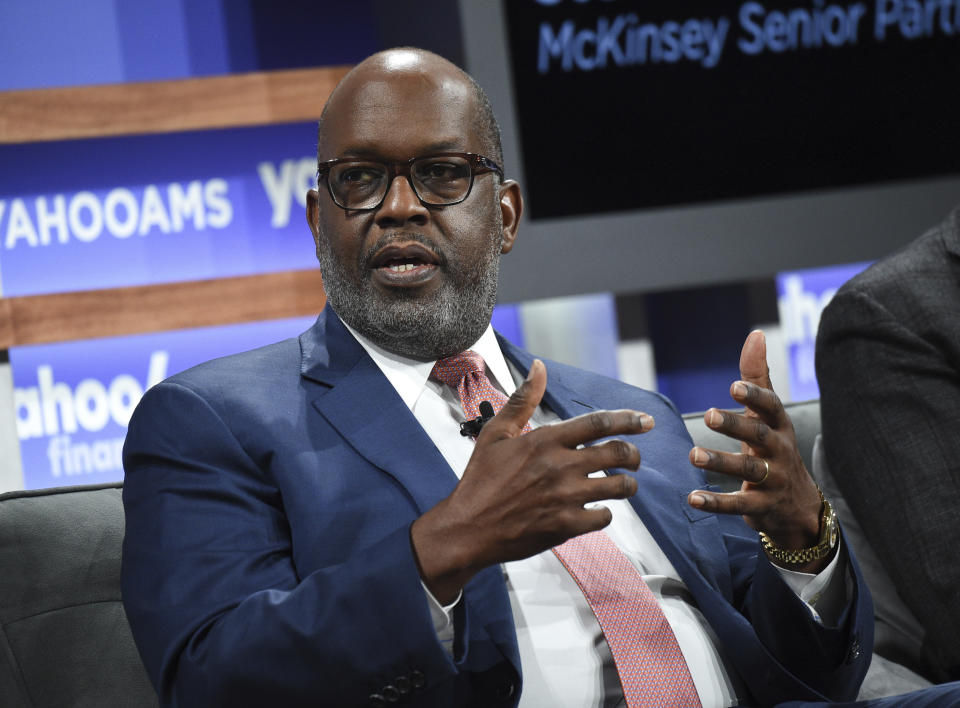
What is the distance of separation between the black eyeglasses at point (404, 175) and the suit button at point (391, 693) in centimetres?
73

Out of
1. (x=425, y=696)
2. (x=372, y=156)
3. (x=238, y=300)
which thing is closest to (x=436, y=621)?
(x=425, y=696)

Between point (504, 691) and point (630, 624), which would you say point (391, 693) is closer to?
point (504, 691)

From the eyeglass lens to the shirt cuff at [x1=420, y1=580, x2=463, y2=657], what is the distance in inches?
26.0

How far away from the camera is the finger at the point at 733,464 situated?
1.22 meters

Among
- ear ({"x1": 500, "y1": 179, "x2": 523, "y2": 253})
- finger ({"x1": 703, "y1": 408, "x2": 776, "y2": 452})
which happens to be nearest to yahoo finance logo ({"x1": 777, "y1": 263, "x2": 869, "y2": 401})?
ear ({"x1": 500, "y1": 179, "x2": 523, "y2": 253})

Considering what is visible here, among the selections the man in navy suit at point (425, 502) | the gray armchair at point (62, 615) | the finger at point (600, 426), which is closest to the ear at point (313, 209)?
the man in navy suit at point (425, 502)

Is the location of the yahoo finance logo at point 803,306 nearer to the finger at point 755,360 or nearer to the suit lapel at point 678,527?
A: the suit lapel at point 678,527

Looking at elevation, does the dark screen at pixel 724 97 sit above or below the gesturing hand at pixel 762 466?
above

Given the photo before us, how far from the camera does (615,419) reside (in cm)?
117

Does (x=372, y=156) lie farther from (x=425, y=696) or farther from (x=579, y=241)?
(x=579, y=241)

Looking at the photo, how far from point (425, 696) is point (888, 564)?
1000mm

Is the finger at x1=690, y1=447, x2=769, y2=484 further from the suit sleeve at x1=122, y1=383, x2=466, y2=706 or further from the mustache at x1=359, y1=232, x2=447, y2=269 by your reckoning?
the mustache at x1=359, y1=232, x2=447, y2=269

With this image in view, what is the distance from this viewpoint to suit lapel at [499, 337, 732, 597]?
1.58 metres

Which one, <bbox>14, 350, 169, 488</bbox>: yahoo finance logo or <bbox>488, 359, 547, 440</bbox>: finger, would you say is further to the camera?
<bbox>14, 350, 169, 488</bbox>: yahoo finance logo
